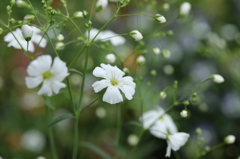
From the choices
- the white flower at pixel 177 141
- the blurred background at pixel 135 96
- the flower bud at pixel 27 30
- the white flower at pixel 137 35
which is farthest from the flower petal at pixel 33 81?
the blurred background at pixel 135 96

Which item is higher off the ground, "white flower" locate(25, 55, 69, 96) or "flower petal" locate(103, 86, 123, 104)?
"white flower" locate(25, 55, 69, 96)

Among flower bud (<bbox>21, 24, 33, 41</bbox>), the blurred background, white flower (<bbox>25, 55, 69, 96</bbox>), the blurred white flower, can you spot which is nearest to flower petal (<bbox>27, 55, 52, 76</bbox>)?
white flower (<bbox>25, 55, 69, 96</bbox>)

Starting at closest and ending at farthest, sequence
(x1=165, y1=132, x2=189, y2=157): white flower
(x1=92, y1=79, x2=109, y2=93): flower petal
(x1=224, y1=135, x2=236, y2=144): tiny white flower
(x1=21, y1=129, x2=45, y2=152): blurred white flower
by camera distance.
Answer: (x1=92, y1=79, x2=109, y2=93): flower petal → (x1=165, y1=132, x2=189, y2=157): white flower → (x1=224, y1=135, x2=236, y2=144): tiny white flower → (x1=21, y1=129, x2=45, y2=152): blurred white flower

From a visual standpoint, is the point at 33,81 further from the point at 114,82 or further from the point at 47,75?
the point at 114,82

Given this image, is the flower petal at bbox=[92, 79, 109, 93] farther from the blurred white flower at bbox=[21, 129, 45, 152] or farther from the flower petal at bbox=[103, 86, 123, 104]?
the blurred white flower at bbox=[21, 129, 45, 152]

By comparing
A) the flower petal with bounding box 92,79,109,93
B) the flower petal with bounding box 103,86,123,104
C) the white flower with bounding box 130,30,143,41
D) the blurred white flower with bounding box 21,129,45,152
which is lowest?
the blurred white flower with bounding box 21,129,45,152

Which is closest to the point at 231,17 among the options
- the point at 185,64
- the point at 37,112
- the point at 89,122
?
the point at 185,64

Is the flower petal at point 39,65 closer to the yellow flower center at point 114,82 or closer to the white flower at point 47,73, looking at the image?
the white flower at point 47,73
